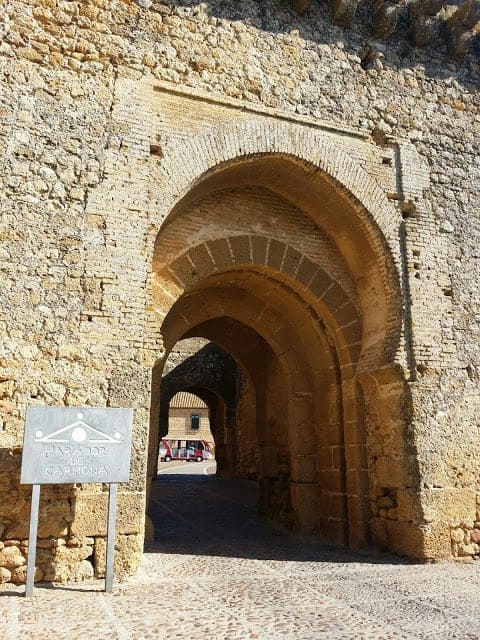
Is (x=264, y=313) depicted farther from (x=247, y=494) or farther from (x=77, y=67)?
(x=247, y=494)

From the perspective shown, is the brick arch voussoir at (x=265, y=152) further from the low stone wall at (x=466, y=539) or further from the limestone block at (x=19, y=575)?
the limestone block at (x=19, y=575)

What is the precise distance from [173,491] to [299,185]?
327 inches

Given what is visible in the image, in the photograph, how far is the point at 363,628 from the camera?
3.27m

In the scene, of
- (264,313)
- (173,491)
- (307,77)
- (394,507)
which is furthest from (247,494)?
(307,77)

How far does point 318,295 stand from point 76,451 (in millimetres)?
3541

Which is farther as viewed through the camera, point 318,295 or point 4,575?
point 318,295

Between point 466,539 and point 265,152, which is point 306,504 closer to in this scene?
point 466,539

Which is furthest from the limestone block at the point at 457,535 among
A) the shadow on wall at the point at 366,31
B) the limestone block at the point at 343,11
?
the limestone block at the point at 343,11

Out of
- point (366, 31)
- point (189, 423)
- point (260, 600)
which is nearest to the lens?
point (260, 600)

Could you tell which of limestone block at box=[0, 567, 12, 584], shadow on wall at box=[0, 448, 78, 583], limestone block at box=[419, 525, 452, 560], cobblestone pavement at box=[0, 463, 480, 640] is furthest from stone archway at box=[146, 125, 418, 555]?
limestone block at box=[0, 567, 12, 584]

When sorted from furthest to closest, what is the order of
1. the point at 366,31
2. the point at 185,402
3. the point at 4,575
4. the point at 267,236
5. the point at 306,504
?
the point at 185,402 < the point at 306,504 < the point at 366,31 < the point at 267,236 < the point at 4,575

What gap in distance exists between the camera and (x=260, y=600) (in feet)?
12.9

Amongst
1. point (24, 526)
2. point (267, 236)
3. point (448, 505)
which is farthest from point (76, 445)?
point (448, 505)

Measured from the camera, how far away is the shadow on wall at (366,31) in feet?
20.3
